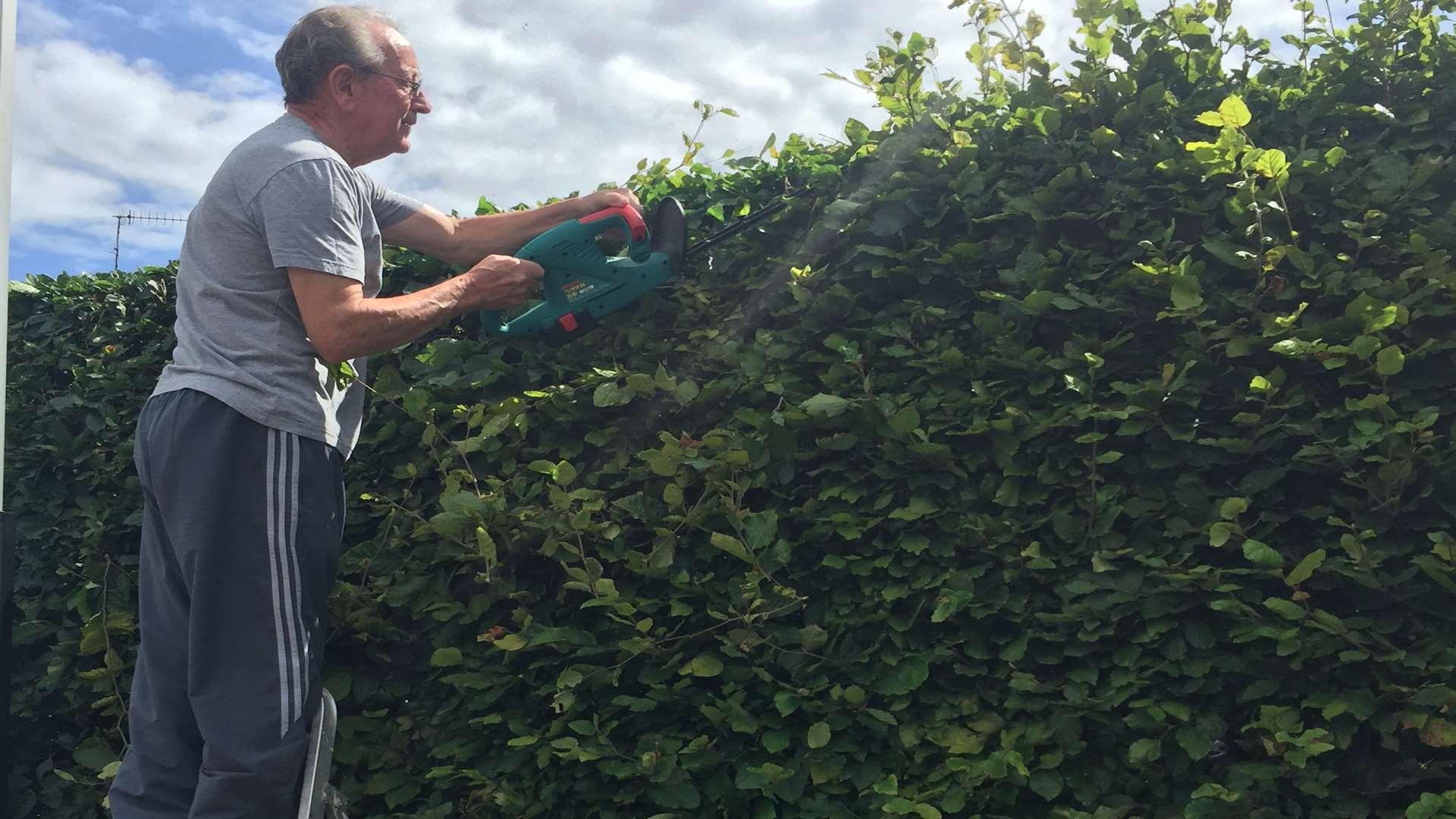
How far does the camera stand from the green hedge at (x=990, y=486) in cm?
232

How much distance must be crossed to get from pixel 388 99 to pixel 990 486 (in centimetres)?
173

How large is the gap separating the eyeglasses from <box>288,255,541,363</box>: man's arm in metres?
0.47

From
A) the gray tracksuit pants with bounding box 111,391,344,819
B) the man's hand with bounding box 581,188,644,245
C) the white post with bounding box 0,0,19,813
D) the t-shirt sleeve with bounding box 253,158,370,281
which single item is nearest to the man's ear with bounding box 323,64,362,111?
the t-shirt sleeve with bounding box 253,158,370,281

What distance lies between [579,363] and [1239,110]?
172 centimetres

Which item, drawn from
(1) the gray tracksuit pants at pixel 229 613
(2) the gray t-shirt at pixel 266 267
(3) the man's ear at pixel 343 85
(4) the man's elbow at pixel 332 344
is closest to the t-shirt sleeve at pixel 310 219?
(2) the gray t-shirt at pixel 266 267

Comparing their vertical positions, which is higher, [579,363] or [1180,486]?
[579,363]

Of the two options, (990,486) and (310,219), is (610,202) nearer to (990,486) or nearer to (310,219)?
(310,219)

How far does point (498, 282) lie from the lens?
265 centimetres

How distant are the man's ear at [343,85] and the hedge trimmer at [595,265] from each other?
55 centimetres

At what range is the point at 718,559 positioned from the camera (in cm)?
265

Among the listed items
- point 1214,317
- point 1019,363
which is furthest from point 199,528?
point 1214,317

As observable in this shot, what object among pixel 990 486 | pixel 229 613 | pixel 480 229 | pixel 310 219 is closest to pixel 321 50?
pixel 310 219

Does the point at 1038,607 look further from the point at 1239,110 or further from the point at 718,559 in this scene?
the point at 1239,110

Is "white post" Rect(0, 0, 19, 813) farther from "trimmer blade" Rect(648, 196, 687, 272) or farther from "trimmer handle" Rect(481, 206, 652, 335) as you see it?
"trimmer blade" Rect(648, 196, 687, 272)
